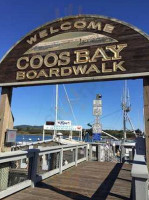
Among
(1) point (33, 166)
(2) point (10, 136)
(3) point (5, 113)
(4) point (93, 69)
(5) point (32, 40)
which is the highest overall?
(5) point (32, 40)

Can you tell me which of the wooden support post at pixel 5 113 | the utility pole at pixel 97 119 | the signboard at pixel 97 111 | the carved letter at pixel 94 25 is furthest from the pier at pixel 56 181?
the signboard at pixel 97 111

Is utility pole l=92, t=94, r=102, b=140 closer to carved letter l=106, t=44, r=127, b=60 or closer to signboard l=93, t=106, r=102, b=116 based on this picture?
signboard l=93, t=106, r=102, b=116

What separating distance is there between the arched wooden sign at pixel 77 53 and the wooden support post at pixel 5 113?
28cm

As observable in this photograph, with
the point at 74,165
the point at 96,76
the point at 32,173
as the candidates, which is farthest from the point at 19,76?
the point at 74,165

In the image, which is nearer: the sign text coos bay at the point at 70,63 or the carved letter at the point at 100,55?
the sign text coos bay at the point at 70,63

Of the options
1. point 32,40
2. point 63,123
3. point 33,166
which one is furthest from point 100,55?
point 63,123

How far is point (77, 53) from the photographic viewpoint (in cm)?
582

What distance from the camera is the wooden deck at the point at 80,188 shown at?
516cm

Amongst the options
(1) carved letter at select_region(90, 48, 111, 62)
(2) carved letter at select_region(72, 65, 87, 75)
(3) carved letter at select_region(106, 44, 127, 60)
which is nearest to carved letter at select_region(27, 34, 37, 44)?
(2) carved letter at select_region(72, 65, 87, 75)

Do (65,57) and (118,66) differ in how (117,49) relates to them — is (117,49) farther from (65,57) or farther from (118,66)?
(65,57)

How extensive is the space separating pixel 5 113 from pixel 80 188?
2.90 metres

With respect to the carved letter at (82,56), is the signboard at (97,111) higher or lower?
lower

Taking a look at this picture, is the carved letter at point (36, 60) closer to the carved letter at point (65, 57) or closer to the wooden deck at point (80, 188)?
the carved letter at point (65, 57)

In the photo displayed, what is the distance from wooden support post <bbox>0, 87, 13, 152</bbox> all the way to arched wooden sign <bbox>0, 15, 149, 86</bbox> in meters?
0.28
